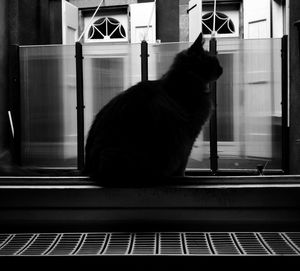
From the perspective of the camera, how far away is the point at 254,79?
423cm

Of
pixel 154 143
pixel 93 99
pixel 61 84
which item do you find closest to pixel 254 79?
pixel 93 99

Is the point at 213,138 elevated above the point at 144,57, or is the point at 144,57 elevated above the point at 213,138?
the point at 144,57

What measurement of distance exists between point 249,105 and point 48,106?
2.12m

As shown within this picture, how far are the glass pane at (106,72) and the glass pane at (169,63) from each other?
18cm

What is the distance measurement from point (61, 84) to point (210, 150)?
1743 mm

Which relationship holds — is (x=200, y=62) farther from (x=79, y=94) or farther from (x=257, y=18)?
(x=257, y=18)

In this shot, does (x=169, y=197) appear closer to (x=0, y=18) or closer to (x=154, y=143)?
(x=154, y=143)

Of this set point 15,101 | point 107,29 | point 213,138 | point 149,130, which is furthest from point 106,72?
point 149,130

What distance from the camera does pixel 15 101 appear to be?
4574 millimetres

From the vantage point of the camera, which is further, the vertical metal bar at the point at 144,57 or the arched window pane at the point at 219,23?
the arched window pane at the point at 219,23

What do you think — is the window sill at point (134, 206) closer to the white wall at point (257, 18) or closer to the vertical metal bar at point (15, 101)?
the vertical metal bar at point (15, 101)

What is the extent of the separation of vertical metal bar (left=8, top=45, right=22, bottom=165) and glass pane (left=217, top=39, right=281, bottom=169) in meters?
2.14

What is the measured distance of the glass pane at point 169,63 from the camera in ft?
13.8

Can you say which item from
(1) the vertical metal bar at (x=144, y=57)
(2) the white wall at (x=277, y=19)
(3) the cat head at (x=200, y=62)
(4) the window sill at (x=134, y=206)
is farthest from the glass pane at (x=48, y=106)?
(4) the window sill at (x=134, y=206)
